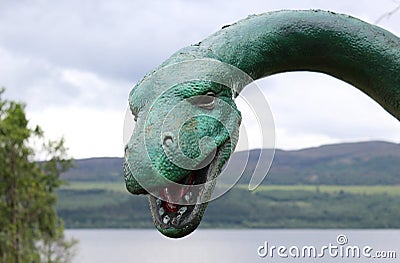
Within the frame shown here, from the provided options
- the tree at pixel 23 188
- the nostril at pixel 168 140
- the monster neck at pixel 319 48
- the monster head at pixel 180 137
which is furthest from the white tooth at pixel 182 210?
the tree at pixel 23 188

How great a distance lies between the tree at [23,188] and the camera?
21.2 metres

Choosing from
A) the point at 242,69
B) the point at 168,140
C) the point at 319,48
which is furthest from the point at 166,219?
the point at 319,48

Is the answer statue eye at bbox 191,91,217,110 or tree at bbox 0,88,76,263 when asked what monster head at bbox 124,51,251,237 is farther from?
tree at bbox 0,88,76,263

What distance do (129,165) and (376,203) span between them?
326 feet

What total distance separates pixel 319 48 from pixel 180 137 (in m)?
0.69

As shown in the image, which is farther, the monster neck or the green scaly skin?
the monster neck

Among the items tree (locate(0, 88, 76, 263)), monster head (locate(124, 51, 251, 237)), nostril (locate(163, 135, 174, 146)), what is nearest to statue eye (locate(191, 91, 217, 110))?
monster head (locate(124, 51, 251, 237))

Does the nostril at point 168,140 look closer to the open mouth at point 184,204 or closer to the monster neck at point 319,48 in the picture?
the open mouth at point 184,204

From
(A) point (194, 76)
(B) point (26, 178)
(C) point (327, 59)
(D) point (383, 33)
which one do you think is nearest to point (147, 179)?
(A) point (194, 76)

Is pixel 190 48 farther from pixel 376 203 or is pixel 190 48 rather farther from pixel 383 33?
pixel 376 203

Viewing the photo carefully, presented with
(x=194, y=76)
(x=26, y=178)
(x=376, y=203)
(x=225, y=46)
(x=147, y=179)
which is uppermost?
(x=376, y=203)

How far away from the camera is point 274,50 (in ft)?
8.12

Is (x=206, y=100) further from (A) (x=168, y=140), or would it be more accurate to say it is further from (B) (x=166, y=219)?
(B) (x=166, y=219)

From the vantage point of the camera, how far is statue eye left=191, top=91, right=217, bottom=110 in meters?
2.19
